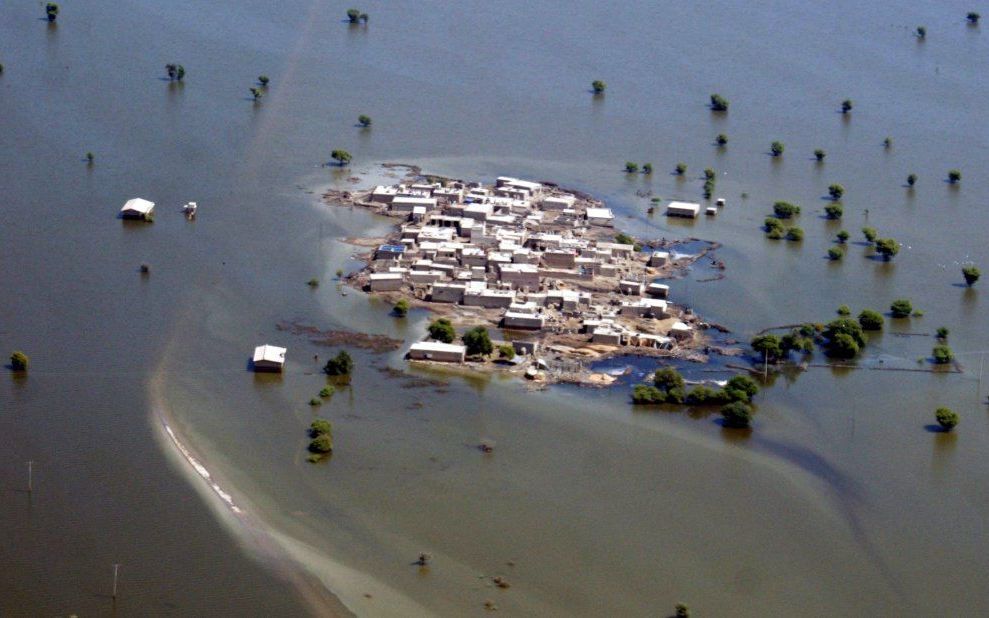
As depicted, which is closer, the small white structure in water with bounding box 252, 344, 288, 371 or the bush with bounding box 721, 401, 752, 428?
the bush with bounding box 721, 401, 752, 428

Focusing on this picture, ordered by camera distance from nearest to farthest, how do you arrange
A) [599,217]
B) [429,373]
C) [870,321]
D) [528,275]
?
[429,373] → [870,321] → [528,275] → [599,217]

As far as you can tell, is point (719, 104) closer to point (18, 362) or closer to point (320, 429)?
point (320, 429)

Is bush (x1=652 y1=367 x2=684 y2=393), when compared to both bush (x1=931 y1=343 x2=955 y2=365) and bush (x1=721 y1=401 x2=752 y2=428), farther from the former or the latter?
bush (x1=931 y1=343 x2=955 y2=365)

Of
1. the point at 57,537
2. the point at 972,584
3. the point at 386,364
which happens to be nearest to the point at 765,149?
the point at 386,364

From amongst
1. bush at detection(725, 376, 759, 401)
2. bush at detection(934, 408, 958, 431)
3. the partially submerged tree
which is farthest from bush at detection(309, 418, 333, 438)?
the partially submerged tree

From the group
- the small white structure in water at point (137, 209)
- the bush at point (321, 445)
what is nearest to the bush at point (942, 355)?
the bush at point (321, 445)

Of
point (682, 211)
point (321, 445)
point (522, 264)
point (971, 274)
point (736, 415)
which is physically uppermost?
point (682, 211)

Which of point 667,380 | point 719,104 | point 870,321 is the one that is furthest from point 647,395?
point 719,104
